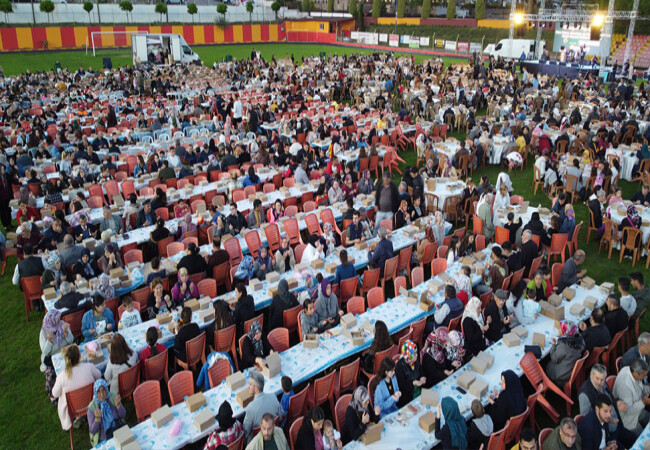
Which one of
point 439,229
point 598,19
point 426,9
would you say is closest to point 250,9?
point 426,9

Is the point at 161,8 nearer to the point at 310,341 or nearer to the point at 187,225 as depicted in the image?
the point at 187,225

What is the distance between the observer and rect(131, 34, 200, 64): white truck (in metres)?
39.4

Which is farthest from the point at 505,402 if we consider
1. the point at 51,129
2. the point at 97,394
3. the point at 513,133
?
the point at 51,129

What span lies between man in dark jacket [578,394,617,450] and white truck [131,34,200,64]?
38955mm

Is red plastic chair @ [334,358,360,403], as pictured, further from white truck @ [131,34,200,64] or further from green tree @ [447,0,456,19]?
green tree @ [447,0,456,19]

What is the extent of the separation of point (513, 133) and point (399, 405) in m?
14.6

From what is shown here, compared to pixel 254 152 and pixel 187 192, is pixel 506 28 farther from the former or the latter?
pixel 187 192

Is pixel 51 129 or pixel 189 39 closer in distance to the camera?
pixel 51 129

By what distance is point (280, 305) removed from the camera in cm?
829

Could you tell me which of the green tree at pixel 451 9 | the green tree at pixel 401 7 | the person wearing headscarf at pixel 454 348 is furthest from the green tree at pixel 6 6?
the person wearing headscarf at pixel 454 348

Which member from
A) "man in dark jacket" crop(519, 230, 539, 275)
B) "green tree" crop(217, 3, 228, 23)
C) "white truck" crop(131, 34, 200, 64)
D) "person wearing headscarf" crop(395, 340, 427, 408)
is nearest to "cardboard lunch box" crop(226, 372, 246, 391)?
"person wearing headscarf" crop(395, 340, 427, 408)

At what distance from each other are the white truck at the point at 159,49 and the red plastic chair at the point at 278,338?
118 ft

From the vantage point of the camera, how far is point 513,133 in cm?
1867

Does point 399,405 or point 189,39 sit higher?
point 189,39
